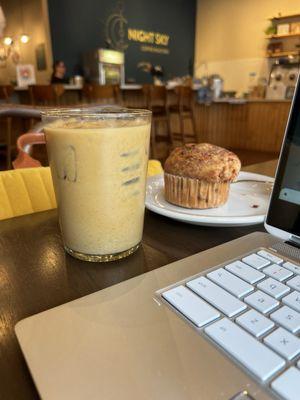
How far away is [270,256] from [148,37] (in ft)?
19.2

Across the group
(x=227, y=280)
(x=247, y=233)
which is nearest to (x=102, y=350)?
(x=227, y=280)

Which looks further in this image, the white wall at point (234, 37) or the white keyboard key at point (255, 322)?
the white wall at point (234, 37)

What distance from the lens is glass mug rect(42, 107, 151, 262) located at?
1.17 feet

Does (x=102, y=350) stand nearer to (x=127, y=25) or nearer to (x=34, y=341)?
(x=34, y=341)

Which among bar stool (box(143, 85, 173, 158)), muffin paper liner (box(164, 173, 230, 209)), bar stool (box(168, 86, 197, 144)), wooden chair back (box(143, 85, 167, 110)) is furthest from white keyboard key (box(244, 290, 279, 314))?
bar stool (box(168, 86, 197, 144))

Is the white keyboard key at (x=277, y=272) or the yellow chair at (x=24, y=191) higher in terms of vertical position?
the white keyboard key at (x=277, y=272)

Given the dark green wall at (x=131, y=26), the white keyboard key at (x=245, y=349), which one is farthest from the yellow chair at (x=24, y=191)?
the dark green wall at (x=131, y=26)

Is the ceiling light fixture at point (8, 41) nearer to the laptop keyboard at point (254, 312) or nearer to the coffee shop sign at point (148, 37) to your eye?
the coffee shop sign at point (148, 37)

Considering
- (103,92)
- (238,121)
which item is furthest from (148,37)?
(103,92)

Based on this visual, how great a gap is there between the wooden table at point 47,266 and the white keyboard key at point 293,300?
0.15 m

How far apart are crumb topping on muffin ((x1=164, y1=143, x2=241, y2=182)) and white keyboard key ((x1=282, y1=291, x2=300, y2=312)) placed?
0.31 meters

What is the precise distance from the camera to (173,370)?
8.7 inches

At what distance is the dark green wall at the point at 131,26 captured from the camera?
453 cm

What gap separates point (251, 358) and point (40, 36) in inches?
226
